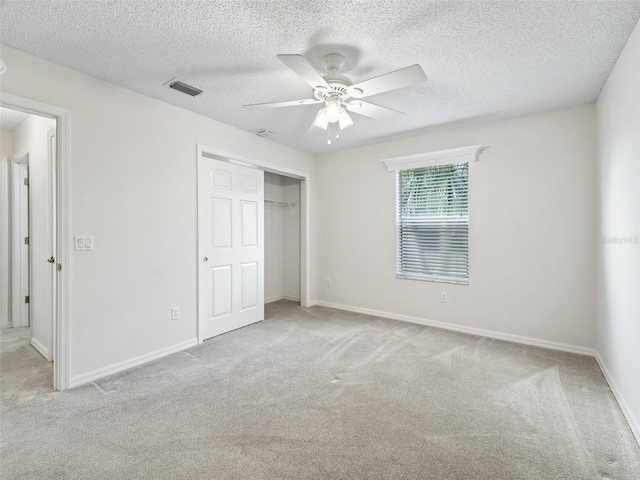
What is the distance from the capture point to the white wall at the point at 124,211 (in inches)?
97.7

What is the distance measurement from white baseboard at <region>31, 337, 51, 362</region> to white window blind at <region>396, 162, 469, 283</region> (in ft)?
13.1

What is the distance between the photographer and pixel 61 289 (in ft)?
8.00

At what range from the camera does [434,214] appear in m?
4.03

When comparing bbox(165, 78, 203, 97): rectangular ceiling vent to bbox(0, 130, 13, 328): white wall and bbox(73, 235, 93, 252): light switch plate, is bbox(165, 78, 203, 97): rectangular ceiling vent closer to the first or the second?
bbox(73, 235, 93, 252): light switch plate

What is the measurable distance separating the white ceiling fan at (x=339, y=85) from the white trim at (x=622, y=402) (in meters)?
2.46

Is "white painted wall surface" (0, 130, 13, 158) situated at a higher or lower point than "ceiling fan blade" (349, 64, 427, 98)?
higher

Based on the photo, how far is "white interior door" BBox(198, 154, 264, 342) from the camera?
3.51m

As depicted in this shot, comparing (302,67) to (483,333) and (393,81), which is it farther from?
(483,333)

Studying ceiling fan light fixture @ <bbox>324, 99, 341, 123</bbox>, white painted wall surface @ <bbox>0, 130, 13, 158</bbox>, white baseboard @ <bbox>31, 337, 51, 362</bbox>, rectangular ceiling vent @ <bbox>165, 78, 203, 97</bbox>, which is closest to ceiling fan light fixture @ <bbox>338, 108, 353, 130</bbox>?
ceiling fan light fixture @ <bbox>324, 99, 341, 123</bbox>

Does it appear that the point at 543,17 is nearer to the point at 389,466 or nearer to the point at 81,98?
the point at 389,466

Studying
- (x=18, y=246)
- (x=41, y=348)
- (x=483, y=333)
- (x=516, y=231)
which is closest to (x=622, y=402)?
(x=483, y=333)

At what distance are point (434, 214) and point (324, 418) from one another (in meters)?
2.87

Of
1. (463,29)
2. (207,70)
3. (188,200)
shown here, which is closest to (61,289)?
(188,200)

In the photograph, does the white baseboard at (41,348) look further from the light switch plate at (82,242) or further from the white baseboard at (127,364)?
the light switch plate at (82,242)
